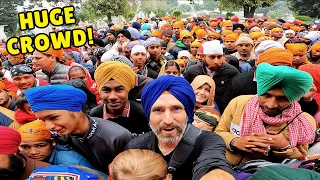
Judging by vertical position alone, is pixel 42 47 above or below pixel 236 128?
above

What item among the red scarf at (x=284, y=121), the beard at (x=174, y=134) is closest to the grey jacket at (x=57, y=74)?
the beard at (x=174, y=134)

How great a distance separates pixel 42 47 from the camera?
5.19 metres

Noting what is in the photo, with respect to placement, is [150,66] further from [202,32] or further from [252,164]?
[202,32]

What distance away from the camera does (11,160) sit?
2047 millimetres

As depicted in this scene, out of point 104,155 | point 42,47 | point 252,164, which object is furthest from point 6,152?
point 42,47

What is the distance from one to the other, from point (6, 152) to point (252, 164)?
1643 mm

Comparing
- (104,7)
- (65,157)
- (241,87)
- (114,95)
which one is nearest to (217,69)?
(241,87)

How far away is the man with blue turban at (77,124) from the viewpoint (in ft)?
7.04

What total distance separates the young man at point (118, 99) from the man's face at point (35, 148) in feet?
1.92

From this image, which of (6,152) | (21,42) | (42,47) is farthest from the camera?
(21,42)

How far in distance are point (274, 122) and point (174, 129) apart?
748 millimetres

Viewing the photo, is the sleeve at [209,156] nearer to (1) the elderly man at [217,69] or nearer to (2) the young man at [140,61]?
(1) the elderly man at [217,69]

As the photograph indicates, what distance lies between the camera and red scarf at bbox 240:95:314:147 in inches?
81.1

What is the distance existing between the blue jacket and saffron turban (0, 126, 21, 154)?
1.19ft
